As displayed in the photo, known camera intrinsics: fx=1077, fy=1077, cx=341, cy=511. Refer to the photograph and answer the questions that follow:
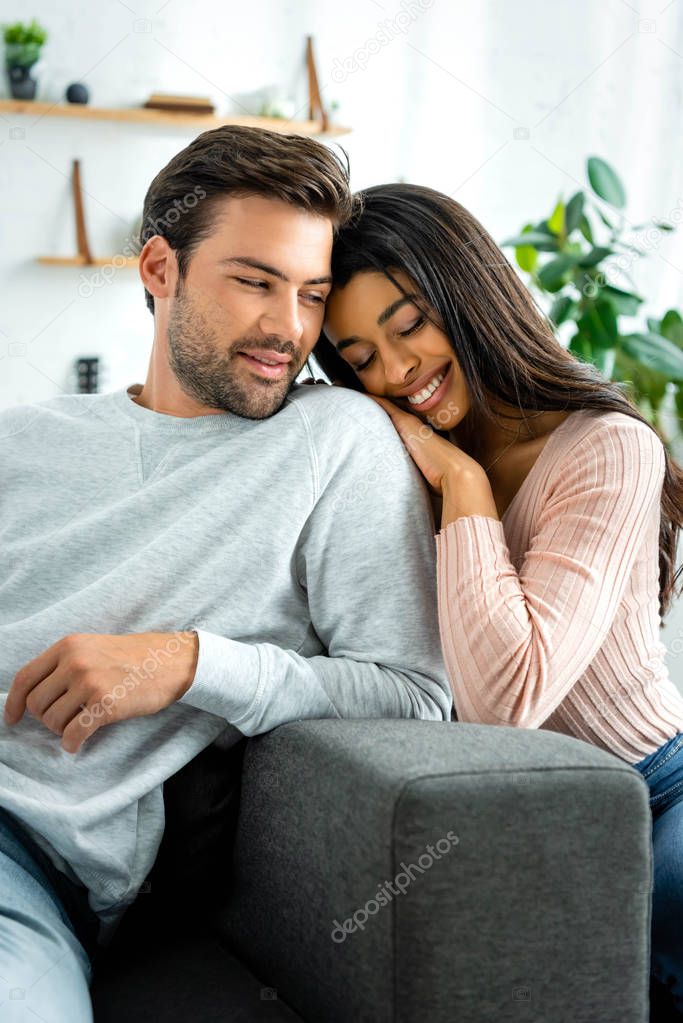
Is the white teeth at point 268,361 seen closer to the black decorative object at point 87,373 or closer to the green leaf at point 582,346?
the green leaf at point 582,346

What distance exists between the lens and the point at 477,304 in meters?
1.30

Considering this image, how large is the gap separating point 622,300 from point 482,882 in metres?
2.25

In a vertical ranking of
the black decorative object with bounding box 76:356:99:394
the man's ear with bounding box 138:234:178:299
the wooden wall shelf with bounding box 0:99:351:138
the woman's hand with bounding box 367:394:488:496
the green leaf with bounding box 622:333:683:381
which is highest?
the man's ear with bounding box 138:234:178:299

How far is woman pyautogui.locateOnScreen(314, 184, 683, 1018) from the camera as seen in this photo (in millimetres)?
1111

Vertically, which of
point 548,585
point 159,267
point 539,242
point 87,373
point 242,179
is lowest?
point 87,373

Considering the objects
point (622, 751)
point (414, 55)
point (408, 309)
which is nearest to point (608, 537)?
point (622, 751)

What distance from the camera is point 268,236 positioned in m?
1.26

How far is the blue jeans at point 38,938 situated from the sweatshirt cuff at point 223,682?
0.22 m

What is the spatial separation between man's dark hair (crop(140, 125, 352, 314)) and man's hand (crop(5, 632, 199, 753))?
518mm

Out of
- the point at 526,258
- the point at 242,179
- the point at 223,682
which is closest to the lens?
the point at 223,682

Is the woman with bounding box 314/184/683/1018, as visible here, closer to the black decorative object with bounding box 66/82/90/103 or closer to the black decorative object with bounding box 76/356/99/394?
the black decorative object with bounding box 76/356/99/394

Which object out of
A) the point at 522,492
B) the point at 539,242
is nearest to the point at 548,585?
the point at 522,492

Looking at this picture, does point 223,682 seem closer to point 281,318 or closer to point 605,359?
point 281,318

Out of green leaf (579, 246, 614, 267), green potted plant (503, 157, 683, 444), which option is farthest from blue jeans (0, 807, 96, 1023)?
green leaf (579, 246, 614, 267)
